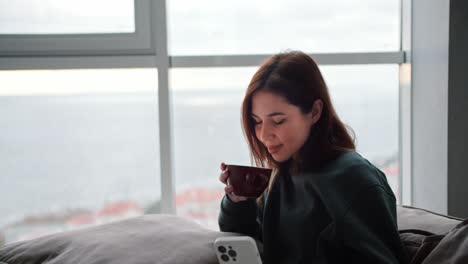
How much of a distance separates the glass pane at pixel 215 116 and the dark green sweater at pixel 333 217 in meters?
0.69

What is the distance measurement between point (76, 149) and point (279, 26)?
96 cm

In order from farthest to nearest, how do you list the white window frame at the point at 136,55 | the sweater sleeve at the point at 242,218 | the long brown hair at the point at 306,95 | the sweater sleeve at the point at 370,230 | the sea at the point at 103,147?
the sea at the point at 103,147 → the white window frame at the point at 136,55 → the sweater sleeve at the point at 242,218 → the long brown hair at the point at 306,95 → the sweater sleeve at the point at 370,230

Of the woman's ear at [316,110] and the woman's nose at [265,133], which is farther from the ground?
the woman's ear at [316,110]

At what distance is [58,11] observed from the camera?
86.0 inches

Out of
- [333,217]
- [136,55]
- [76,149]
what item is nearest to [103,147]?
[76,149]

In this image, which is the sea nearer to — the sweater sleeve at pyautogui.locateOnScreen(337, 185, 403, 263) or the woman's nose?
the woman's nose

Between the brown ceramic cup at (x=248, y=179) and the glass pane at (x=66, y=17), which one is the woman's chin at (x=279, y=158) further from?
the glass pane at (x=66, y=17)

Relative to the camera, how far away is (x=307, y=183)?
144 cm

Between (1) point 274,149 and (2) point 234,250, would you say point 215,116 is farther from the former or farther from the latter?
(2) point 234,250

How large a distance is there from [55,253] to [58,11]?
3.61 ft

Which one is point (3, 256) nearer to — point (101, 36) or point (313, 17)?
point (101, 36)

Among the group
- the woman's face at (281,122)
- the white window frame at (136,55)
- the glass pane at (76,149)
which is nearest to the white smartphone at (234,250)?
the woman's face at (281,122)

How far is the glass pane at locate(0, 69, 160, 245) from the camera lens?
88.3 inches

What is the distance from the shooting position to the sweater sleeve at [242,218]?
1.65 m
